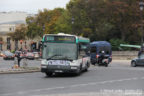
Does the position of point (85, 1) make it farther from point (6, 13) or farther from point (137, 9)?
point (6, 13)

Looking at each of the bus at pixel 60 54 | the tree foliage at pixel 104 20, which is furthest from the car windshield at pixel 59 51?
the tree foliage at pixel 104 20

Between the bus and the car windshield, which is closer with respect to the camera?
the bus

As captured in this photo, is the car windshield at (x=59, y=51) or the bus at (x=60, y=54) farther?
the car windshield at (x=59, y=51)

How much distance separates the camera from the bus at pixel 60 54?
2227 centimetres

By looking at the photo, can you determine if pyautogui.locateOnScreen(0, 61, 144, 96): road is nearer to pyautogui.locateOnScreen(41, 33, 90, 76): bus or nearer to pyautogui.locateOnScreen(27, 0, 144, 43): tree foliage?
pyautogui.locateOnScreen(41, 33, 90, 76): bus

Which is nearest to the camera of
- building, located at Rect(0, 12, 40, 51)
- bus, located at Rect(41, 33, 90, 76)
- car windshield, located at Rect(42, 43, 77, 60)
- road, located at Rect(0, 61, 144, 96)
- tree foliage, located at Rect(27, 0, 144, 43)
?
road, located at Rect(0, 61, 144, 96)

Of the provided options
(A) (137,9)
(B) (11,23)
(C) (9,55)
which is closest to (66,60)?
(C) (9,55)

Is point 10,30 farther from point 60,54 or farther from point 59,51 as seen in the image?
point 60,54

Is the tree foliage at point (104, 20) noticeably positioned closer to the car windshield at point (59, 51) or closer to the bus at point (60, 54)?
the bus at point (60, 54)

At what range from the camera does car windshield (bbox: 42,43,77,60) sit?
22391mm

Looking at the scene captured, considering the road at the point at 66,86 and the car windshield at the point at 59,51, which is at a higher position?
the car windshield at the point at 59,51

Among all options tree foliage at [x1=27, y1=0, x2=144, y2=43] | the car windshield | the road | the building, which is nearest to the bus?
the car windshield

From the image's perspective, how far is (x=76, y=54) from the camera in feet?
74.2

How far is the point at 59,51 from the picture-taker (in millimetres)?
22594
